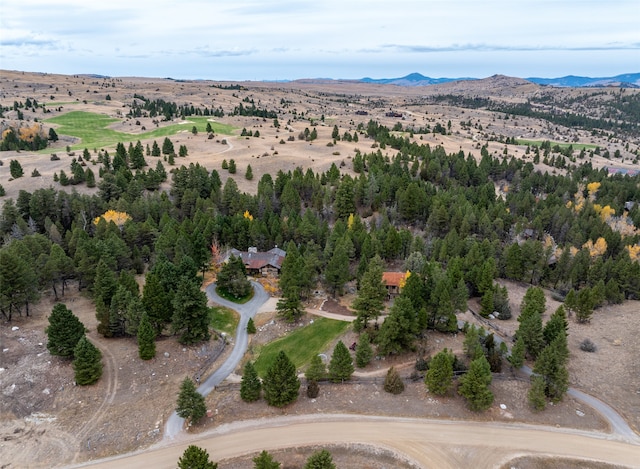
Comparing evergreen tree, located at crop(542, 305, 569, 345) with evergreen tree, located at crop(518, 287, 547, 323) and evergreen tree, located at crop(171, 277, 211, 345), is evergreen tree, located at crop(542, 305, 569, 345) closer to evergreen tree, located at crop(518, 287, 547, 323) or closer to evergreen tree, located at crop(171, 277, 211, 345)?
evergreen tree, located at crop(518, 287, 547, 323)

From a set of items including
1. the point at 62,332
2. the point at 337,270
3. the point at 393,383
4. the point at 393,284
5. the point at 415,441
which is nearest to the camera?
the point at 415,441

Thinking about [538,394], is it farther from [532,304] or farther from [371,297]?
[371,297]

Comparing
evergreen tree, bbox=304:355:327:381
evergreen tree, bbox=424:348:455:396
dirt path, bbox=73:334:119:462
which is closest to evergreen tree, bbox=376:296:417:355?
evergreen tree, bbox=424:348:455:396

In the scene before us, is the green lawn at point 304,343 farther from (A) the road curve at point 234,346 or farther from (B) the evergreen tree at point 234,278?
(B) the evergreen tree at point 234,278

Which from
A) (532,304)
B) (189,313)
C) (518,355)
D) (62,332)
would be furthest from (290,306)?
(532,304)

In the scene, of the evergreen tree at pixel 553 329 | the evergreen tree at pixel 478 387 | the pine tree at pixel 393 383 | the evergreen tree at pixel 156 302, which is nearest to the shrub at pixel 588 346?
the evergreen tree at pixel 553 329
